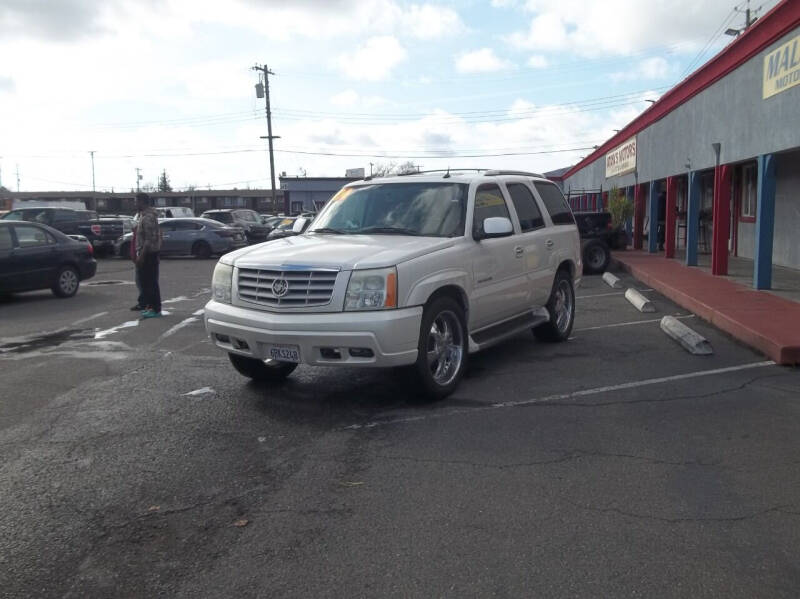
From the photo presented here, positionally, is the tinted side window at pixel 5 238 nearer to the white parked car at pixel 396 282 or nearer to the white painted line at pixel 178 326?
the white painted line at pixel 178 326

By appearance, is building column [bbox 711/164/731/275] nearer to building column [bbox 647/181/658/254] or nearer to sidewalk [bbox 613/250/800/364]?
sidewalk [bbox 613/250/800/364]

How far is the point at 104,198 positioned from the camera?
83438 millimetres

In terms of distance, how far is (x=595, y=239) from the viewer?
18922mm

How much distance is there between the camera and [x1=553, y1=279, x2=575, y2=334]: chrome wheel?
9.42m

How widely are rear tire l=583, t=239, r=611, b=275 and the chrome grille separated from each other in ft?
44.7

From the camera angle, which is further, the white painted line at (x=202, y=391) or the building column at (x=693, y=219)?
the building column at (x=693, y=219)

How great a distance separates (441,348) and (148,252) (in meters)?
6.83

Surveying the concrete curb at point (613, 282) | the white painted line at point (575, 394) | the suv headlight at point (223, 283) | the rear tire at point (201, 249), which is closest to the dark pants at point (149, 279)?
the suv headlight at point (223, 283)

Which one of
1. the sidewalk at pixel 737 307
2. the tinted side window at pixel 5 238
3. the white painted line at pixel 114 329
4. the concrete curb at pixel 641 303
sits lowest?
the white painted line at pixel 114 329

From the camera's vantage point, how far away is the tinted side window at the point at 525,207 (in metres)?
8.44

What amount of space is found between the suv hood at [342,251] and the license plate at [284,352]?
67 centimetres

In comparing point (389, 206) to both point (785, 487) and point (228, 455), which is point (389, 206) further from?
point (785, 487)

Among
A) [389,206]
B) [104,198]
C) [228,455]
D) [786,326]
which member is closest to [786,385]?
[786,326]

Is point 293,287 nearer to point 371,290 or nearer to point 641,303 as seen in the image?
point 371,290
